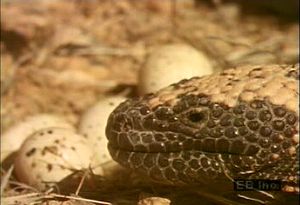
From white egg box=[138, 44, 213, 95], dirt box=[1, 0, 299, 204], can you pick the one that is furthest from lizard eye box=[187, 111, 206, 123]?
dirt box=[1, 0, 299, 204]

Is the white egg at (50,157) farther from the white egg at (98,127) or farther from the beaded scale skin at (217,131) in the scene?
the beaded scale skin at (217,131)

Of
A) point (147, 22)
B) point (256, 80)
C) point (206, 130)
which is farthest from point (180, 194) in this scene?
point (147, 22)

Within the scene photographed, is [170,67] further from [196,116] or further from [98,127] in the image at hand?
[196,116]

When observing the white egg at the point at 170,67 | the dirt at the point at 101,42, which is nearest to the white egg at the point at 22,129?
the dirt at the point at 101,42

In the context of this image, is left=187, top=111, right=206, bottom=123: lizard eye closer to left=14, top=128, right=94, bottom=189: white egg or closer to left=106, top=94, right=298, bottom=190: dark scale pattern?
left=106, top=94, right=298, bottom=190: dark scale pattern

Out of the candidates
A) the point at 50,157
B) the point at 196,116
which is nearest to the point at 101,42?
the point at 50,157

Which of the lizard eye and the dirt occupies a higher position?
the dirt
